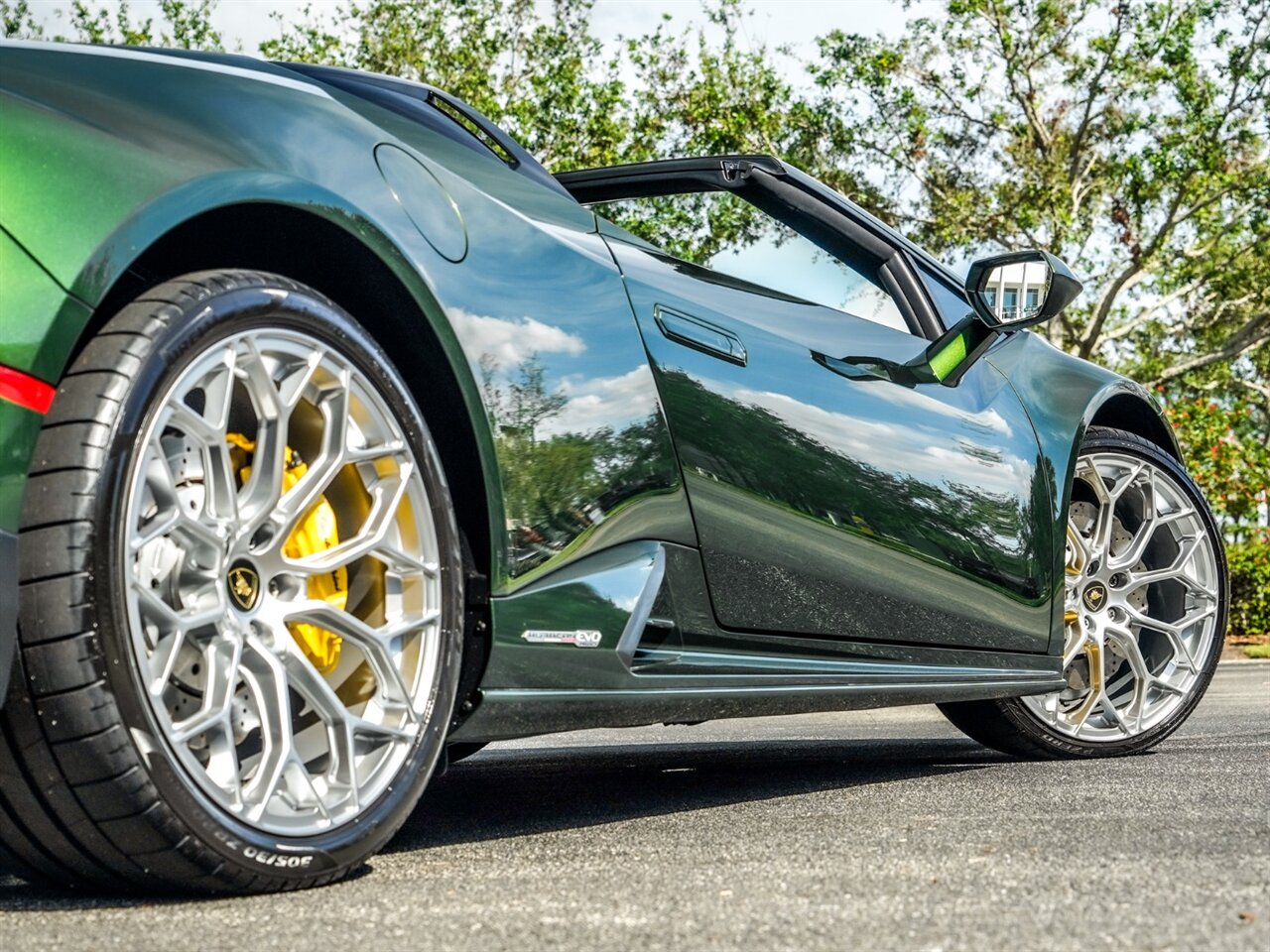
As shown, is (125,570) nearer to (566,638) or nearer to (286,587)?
(286,587)

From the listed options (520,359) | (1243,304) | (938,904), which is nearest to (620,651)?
(520,359)

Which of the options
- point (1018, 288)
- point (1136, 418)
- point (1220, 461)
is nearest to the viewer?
point (1018, 288)

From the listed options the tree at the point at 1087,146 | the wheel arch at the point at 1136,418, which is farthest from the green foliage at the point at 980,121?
the wheel arch at the point at 1136,418

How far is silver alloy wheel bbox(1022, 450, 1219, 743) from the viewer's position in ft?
14.4

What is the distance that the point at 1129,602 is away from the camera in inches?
180

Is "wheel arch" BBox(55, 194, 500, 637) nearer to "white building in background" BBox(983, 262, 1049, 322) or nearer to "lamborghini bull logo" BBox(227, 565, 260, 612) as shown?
"lamborghini bull logo" BBox(227, 565, 260, 612)

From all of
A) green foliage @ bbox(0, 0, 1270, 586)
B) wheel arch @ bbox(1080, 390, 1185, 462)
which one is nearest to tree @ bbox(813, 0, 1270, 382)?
green foliage @ bbox(0, 0, 1270, 586)

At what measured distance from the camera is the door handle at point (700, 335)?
9.53 ft

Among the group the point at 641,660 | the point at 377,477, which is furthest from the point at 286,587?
the point at 641,660

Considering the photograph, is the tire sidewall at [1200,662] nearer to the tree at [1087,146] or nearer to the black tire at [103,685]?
the black tire at [103,685]

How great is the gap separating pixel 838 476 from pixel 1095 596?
1.55m

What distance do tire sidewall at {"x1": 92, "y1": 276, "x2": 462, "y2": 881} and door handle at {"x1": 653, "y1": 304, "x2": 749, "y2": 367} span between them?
0.67 metres

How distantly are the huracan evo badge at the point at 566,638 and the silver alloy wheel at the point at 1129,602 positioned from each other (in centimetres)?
203

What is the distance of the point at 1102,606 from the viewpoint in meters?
4.44
